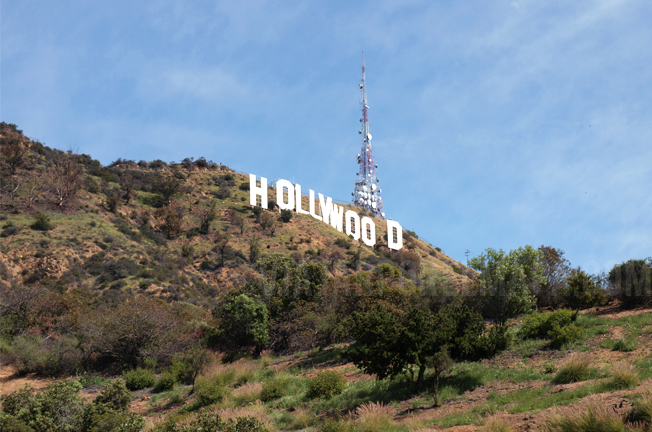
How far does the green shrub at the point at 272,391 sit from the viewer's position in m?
22.0

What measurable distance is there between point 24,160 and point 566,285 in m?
70.8

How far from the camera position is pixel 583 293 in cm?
2959

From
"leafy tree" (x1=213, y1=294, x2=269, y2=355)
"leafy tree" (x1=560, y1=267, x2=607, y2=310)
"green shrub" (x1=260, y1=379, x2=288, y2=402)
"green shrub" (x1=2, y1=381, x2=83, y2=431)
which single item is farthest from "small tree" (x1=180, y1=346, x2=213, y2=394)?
"leafy tree" (x1=560, y1=267, x2=607, y2=310)

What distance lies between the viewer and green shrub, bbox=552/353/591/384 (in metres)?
16.2

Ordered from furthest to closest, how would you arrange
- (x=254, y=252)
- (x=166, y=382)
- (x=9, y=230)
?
(x=254, y=252) < (x=9, y=230) < (x=166, y=382)

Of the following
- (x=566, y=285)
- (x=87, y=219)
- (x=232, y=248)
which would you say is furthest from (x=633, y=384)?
(x=87, y=219)

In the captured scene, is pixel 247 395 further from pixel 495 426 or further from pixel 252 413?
pixel 495 426

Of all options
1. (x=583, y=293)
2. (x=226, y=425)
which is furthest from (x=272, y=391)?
(x=583, y=293)

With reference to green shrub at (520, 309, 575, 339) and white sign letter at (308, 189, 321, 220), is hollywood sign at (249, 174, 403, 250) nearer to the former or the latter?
white sign letter at (308, 189, 321, 220)

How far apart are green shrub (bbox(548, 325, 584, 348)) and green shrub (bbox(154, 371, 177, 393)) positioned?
66.6 ft

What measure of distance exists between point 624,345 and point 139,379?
25440 mm

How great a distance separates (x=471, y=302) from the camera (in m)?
33.5

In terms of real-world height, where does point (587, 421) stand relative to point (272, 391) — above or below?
above

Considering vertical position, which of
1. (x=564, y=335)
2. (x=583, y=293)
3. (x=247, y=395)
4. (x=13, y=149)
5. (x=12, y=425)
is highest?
(x=13, y=149)
